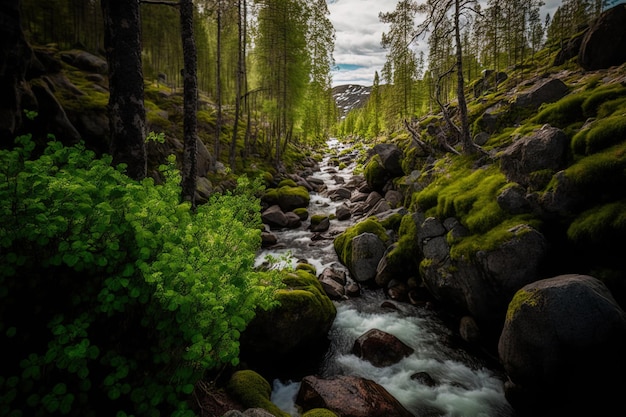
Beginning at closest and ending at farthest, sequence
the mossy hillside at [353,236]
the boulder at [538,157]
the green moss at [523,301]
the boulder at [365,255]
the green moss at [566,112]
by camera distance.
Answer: the green moss at [523,301], the boulder at [538,157], the green moss at [566,112], the boulder at [365,255], the mossy hillside at [353,236]

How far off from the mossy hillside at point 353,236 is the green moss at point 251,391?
7657 mm

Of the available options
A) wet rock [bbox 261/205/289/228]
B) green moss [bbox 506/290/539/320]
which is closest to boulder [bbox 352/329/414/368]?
green moss [bbox 506/290/539/320]

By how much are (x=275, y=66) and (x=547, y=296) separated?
1050 inches

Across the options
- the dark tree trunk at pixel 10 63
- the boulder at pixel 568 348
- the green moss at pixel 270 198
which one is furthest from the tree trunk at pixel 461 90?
the dark tree trunk at pixel 10 63

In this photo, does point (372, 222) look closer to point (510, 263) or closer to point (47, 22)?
point (510, 263)

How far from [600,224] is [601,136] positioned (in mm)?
2918

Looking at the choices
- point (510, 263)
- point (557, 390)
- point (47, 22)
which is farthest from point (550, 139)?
point (47, 22)

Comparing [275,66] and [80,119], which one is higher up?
[275,66]

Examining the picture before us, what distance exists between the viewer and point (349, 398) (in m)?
5.92

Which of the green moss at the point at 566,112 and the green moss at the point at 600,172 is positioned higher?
the green moss at the point at 566,112

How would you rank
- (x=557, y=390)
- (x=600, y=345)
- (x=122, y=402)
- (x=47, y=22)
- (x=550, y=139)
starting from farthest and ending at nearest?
(x=47, y=22), (x=550, y=139), (x=557, y=390), (x=600, y=345), (x=122, y=402)

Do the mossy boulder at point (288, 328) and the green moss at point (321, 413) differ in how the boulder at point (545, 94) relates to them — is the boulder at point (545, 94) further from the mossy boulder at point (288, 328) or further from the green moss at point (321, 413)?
the green moss at point (321, 413)

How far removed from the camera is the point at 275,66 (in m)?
26.0

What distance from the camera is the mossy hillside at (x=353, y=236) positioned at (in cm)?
1297
